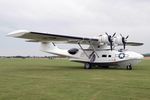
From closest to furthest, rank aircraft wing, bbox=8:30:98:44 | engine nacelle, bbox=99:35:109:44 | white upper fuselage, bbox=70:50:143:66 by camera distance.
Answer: aircraft wing, bbox=8:30:98:44, engine nacelle, bbox=99:35:109:44, white upper fuselage, bbox=70:50:143:66

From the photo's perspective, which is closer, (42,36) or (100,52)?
(42,36)

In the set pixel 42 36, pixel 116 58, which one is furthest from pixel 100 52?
pixel 42 36

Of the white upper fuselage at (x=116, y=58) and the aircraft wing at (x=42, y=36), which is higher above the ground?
the aircraft wing at (x=42, y=36)

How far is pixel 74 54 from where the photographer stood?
104 feet

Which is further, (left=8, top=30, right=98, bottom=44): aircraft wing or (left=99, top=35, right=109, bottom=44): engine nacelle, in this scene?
(left=99, top=35, right=109, bottom=44): engine nacelle

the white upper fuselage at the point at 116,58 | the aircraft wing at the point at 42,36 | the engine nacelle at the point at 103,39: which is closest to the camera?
the aircraft wing at the point at 42,36

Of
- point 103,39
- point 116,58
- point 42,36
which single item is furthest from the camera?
point 116,58

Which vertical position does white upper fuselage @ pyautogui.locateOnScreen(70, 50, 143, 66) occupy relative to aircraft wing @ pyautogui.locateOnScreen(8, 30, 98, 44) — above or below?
below

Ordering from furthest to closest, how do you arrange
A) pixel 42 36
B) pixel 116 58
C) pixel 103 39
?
pixel 116 58 → pixel 103 39 → pixel 42 36

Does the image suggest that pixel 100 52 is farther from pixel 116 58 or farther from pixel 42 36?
pixel 42 36

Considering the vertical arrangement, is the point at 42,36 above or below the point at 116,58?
above

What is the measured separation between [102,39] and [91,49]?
272 centimetres

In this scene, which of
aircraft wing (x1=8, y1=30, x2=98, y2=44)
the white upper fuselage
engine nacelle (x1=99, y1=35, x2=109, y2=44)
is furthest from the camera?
the white upper fuselage

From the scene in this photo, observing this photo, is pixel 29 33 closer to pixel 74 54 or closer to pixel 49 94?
pixel 74 54
